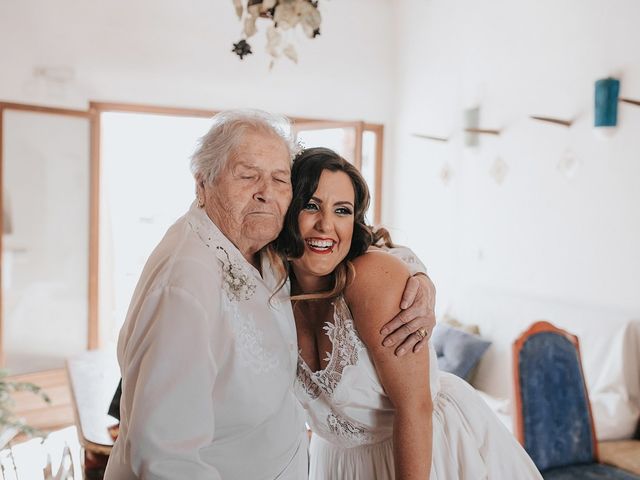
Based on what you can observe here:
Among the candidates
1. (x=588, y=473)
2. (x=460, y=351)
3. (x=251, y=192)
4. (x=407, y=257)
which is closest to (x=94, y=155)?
(x=460, y=351)

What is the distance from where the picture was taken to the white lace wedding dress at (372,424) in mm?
1371

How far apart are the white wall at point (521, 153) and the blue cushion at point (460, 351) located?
415 millimetres

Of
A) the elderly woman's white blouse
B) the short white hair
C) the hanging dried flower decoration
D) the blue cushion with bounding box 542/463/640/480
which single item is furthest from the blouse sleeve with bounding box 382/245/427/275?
the blue cushion with bounding box 542/463/640/480

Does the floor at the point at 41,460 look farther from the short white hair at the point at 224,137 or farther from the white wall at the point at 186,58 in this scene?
the white wall at the point at 186,58

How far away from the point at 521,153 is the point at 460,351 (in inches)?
59.5

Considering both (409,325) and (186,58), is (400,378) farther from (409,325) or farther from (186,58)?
(186,58)

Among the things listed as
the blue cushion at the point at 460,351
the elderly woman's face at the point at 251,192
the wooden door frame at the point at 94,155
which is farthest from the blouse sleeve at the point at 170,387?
the wooden door frame at the point at 94,155

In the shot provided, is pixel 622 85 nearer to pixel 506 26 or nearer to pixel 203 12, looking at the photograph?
pixel 506 26

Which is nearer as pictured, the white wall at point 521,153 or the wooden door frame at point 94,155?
the white wall at point 521,153

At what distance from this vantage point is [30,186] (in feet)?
15.4

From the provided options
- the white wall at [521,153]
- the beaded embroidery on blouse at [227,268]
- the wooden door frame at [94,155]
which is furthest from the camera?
the wooden door frame at [94,155]

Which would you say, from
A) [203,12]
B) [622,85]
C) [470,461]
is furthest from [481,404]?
[203,12]

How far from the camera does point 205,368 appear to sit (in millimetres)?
1037

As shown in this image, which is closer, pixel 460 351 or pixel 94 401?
pixel 94 401
